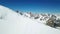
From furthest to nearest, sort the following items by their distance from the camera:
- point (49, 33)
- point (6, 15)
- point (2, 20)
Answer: point (6, 15) → point (2, 20) → point (49, 33)

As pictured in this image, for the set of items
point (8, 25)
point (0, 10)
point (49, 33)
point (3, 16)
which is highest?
point (0, 10)

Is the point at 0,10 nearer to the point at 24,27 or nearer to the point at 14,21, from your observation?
the point at 14,21

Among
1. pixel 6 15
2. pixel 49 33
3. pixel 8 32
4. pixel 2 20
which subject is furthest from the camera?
pixel 6 15

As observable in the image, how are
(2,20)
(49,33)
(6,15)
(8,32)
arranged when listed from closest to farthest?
(8,32), (49,33), (2,20), (6,15)

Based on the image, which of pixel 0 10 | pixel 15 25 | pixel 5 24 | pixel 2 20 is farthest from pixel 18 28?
pixel 0 10

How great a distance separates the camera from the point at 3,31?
1328mm

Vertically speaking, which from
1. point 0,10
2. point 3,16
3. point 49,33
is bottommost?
point 49,33

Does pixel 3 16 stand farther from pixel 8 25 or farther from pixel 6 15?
pixel 8 25

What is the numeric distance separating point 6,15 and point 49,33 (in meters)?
0.81

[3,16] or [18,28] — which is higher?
[3,16]

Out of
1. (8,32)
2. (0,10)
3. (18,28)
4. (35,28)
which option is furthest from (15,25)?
(0,10)

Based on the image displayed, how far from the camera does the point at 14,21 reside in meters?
1.62

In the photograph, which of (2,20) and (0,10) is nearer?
(2,20)

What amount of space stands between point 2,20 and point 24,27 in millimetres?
393
